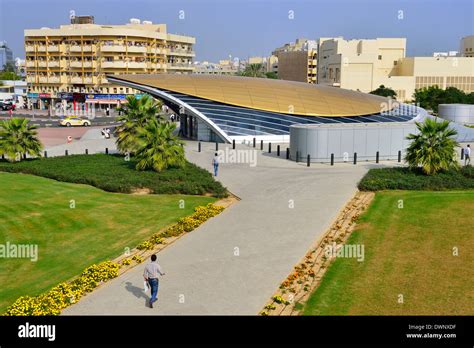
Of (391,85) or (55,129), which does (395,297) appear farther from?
(391,85)

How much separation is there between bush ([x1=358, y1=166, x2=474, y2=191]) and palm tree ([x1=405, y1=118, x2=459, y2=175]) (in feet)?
1.71

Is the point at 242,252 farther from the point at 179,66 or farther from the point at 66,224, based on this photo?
the point at 179,66

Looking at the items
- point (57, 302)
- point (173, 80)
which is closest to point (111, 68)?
point (173, 80)

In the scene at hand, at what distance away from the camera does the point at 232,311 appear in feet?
37.8

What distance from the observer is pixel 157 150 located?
26.1 meters

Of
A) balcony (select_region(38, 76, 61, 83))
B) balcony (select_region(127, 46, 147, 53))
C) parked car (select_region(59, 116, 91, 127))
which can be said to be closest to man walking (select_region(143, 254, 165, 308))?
parked car (select_region(59, 116, 91, 127))

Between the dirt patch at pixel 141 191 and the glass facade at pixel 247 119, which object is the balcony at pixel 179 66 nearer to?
the glass facade at pixel 247 119

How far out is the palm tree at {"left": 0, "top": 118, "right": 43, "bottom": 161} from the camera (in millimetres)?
29562

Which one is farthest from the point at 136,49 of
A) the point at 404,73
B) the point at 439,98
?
the point at 404,73

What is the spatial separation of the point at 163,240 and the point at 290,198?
7.00m

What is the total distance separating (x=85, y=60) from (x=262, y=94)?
55.7 meters

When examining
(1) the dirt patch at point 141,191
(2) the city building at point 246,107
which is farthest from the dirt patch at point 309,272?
(2) the city building at point 246,107

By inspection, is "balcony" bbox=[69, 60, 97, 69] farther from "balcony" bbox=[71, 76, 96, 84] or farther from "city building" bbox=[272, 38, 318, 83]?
"city building" bbox=[272, 38, 318, 83]
